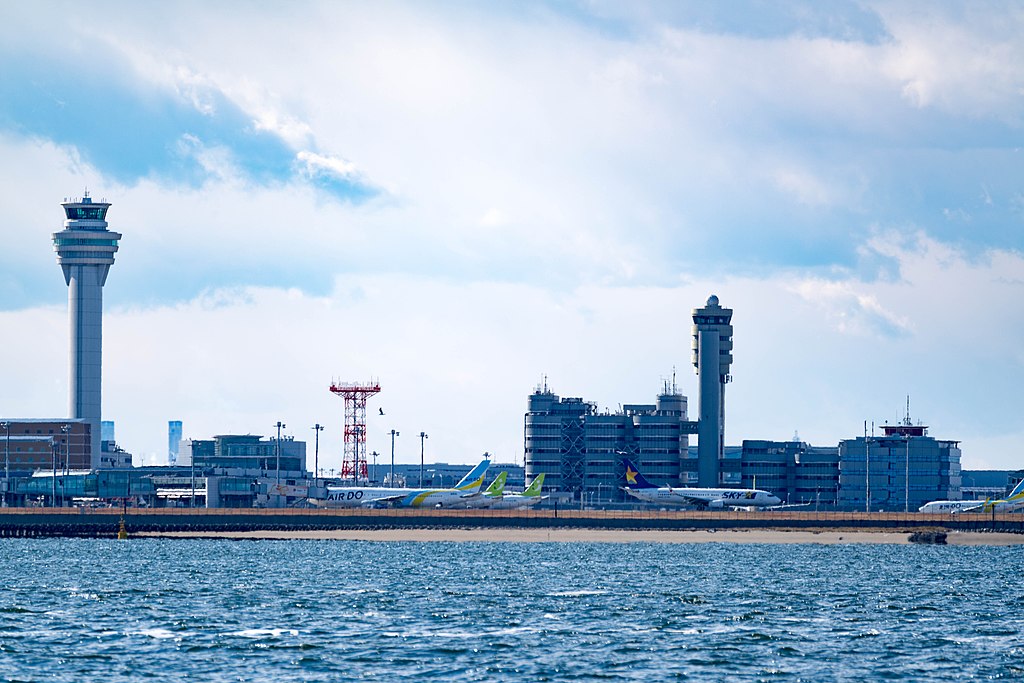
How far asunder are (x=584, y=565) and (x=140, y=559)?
4252 centimetres

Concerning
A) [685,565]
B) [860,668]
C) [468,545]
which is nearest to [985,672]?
[860,668]

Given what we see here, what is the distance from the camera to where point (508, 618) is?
91938 millimetres

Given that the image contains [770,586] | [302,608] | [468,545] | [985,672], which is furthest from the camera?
[468,545]

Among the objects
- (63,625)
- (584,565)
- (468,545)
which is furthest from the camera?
(468,545)

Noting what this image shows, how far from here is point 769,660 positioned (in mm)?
73625

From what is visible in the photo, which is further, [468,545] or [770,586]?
[468,545]

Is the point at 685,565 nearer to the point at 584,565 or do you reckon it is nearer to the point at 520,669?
the point at 584,565

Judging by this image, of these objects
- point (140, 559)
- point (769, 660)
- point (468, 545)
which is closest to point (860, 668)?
Result: point (769, 660)

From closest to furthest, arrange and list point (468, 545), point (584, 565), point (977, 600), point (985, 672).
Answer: point (985, 672)
point (977, 600)
point (584, 565)
point (468, 545)

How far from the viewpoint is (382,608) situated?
97500 millimetres

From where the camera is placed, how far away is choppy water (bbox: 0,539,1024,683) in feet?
233

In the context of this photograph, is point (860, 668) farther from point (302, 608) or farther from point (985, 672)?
point (302, 608)

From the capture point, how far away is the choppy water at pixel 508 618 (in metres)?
71.0

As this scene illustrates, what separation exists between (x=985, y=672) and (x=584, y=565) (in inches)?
2994
